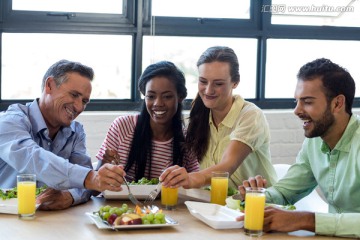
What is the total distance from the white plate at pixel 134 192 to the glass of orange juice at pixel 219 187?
27 centimetres

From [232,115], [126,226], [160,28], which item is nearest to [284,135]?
[160,28]

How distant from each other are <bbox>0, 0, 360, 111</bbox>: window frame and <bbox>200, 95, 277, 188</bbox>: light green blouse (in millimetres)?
1323

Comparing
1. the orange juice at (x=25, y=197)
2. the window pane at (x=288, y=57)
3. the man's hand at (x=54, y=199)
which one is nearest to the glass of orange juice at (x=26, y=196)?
the orange juice at (x=25, y=197)

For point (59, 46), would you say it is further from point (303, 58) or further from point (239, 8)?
point (303, 58)

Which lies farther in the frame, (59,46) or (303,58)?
(303,58)

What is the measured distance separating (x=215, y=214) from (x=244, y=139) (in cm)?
65

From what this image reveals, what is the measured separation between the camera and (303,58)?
509cm

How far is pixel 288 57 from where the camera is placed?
5090mm

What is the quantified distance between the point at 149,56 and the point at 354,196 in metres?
2.18

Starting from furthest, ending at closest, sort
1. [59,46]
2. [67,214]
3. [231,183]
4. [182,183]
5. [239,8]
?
[239,8]
[59,46]
[231,183]
[182,183]
[67,214]

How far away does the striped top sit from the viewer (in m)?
3.37

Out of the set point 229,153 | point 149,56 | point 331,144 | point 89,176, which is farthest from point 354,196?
point 149,56

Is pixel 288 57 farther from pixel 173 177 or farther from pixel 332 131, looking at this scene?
pixel 173 177

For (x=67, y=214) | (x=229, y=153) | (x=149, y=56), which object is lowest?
(x=67, y=214)
